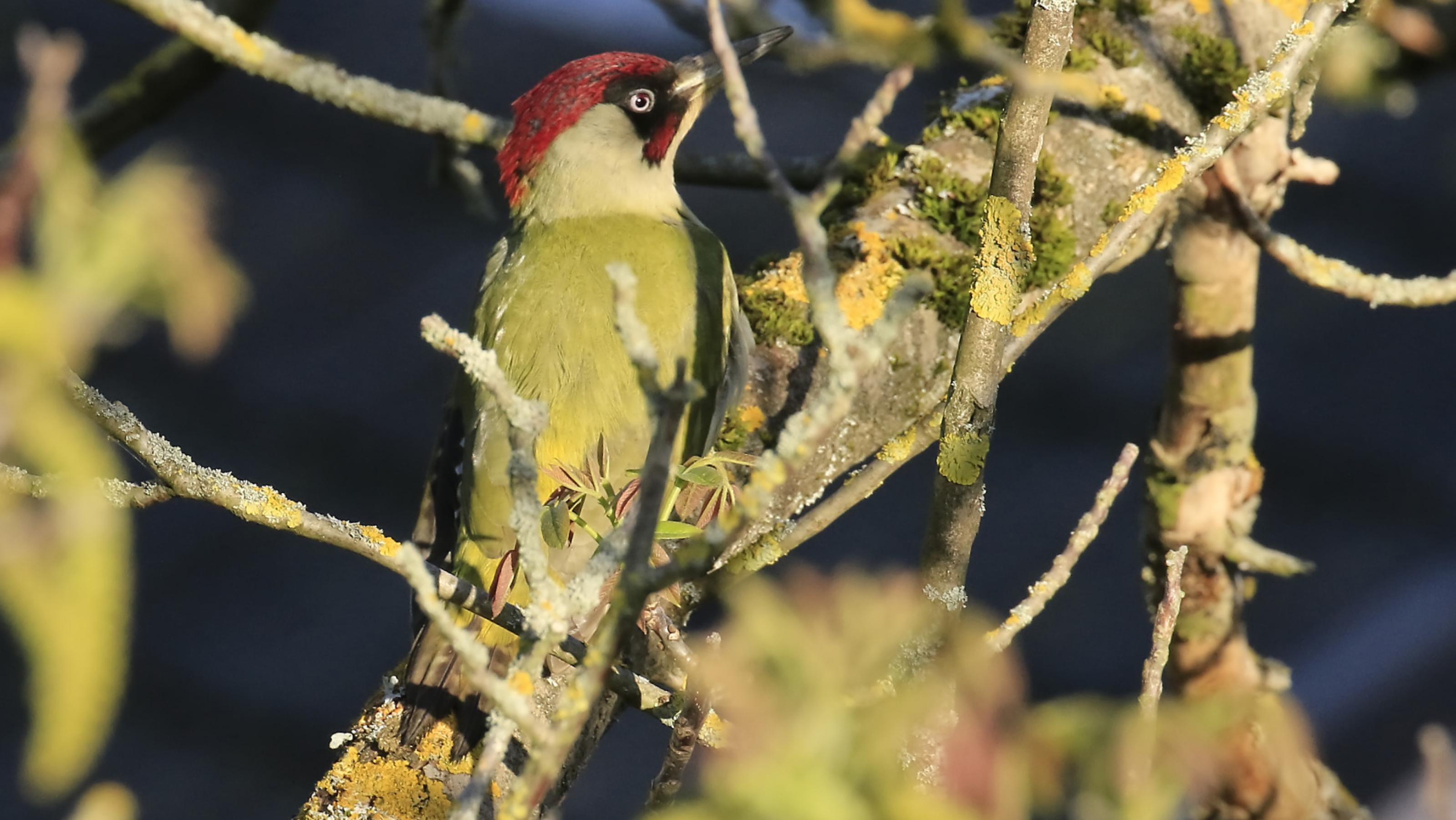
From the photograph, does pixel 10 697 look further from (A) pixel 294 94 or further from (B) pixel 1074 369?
(B) pixel 1074 369

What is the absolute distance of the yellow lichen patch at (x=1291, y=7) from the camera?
2.38 metres

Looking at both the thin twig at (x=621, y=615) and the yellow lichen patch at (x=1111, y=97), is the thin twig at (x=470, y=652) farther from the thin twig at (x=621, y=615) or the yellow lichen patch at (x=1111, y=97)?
the yellow lichen patch at (x=1111, y=97)

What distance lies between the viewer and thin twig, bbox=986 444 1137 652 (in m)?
1.20

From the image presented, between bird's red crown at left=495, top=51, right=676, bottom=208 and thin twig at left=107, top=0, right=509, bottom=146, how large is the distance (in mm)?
115

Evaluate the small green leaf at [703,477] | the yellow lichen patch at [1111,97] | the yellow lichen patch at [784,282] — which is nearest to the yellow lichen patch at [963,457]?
the small green leaf at [703,477]

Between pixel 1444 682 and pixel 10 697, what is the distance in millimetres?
4290

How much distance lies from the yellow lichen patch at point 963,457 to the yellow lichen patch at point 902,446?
0.60 ft

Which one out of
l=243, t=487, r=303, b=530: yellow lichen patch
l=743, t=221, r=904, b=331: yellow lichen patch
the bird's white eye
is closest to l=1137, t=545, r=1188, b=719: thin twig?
l=243, t=487, r=303, b=530: yellow lichen patch

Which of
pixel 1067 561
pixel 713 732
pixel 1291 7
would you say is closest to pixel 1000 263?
pixel 1067 561

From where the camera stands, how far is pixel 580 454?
90.4 inches

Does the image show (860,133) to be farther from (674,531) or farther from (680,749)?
(680,749)

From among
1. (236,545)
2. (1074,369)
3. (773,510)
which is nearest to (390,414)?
(236,545)

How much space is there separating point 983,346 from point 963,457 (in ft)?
0.41

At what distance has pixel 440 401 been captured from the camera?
15.6 feet
